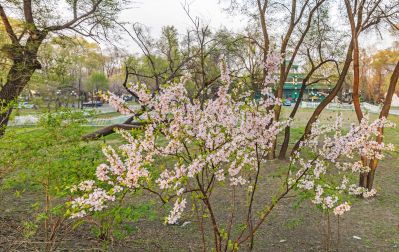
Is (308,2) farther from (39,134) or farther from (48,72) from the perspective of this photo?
(39,134)

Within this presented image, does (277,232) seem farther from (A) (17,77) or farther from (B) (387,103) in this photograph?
(A) (17,77)

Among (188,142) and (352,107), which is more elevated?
(188,142)

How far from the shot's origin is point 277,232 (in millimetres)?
5801

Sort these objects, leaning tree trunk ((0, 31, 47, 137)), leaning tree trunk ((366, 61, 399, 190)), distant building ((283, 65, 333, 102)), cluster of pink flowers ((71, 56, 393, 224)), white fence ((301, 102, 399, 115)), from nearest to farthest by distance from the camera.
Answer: cluster of pink flowers ((71, 56, 393, 224))
leaning tree trunk ((366, 61, 399, 190))
leaning tree trunk ((0, 31, 47, 137))
distant building ((283, 65, 333, 102))
white fence ((301, 102, 399, 115))

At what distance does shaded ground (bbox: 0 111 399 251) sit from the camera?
498 cm

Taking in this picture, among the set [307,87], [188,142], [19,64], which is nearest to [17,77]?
[19,64]

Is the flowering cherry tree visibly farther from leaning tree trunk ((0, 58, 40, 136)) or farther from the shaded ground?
leaning tree trunk ((0, 58, 40, 136))

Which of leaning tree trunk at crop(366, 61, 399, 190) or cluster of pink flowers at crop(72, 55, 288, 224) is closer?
cluster of pink flowers at crop(72, 55, 288, 224)

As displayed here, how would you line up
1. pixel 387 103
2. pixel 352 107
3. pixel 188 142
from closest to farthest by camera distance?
pixel 188 142 → pixel 387 103 → pixel 352 107

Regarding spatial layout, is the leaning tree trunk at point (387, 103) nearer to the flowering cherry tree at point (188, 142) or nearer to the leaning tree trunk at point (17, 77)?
the flowering cherry tree at point (188, 142)

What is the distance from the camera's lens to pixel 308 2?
35.2ft

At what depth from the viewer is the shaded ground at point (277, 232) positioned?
498 cm

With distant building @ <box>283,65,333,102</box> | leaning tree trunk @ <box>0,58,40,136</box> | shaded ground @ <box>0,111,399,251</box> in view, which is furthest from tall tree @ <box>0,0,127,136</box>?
distant building @ <box>283,65,333,102</box>

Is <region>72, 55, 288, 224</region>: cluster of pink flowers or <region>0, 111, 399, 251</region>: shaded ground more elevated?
<region>72, 55, 288, 224</region>: cluster of pink flowers
